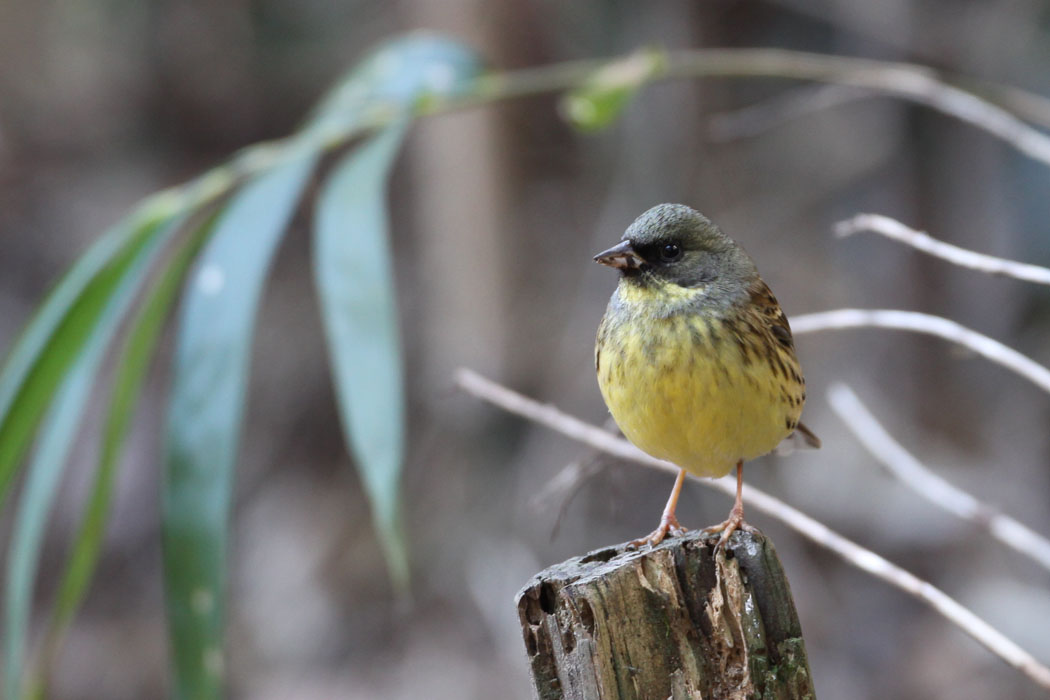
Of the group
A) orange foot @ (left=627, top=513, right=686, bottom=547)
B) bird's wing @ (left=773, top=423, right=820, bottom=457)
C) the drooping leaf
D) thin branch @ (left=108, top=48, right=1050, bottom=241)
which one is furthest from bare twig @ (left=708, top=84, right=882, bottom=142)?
A: orange foot @ (left=627, top=513, right=686, bottom=547)

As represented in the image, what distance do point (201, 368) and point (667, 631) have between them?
4.93 feet

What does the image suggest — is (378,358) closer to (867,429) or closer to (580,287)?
(867,429)

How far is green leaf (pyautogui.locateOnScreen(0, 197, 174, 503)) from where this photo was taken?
9.85ft

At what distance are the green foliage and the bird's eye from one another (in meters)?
0.72

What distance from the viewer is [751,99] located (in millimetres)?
8148

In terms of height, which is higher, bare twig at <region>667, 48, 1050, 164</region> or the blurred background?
the blurred background

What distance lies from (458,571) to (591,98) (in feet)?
15.9

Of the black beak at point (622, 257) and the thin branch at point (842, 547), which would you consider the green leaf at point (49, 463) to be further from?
the black beak at point (622, 257)

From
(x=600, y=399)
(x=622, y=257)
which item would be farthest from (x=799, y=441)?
(x=600, y=399)

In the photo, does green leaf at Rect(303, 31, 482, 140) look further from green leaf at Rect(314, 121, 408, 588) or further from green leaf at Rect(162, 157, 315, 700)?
green leaf at Rect(162, 157, 315, 700)

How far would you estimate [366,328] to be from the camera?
299 centimetres

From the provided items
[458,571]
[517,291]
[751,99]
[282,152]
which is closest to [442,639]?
[458,571]

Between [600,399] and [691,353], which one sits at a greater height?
[600,399]

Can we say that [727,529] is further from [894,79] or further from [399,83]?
[894,79]
